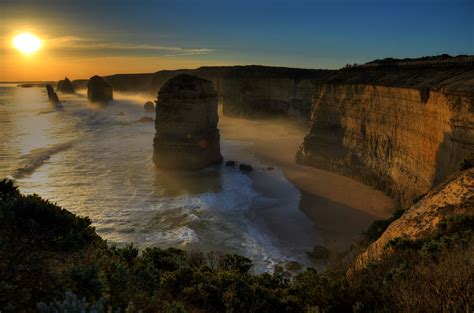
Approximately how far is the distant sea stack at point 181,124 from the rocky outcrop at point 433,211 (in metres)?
20.5

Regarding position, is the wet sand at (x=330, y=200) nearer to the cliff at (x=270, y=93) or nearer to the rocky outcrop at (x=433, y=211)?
the rocky outcrop at (x=433, y=211)

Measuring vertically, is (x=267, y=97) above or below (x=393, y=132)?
above

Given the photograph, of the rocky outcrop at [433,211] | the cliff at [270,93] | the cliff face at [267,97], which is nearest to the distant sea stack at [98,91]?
the cliff at [270,93]

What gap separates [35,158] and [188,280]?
94.7 ft

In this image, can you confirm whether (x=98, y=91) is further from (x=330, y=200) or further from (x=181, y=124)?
(x=330, y=200)

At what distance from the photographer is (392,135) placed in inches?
893

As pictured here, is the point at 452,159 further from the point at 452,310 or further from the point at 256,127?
the point at 256,127

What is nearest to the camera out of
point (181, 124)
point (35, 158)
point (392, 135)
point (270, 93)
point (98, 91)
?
point (392, 135)

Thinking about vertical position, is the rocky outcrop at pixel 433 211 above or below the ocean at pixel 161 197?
above

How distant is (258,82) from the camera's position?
6531 cm

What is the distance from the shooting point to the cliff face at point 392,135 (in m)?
15.5

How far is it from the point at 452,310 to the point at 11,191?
32.8ft

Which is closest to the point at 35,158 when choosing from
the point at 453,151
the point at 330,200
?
the point at 330,200

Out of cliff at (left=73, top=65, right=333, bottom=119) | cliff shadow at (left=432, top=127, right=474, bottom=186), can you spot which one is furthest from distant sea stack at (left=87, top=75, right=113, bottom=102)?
cliff shadow at (left=432, top=127, right=474, bottom=186)
